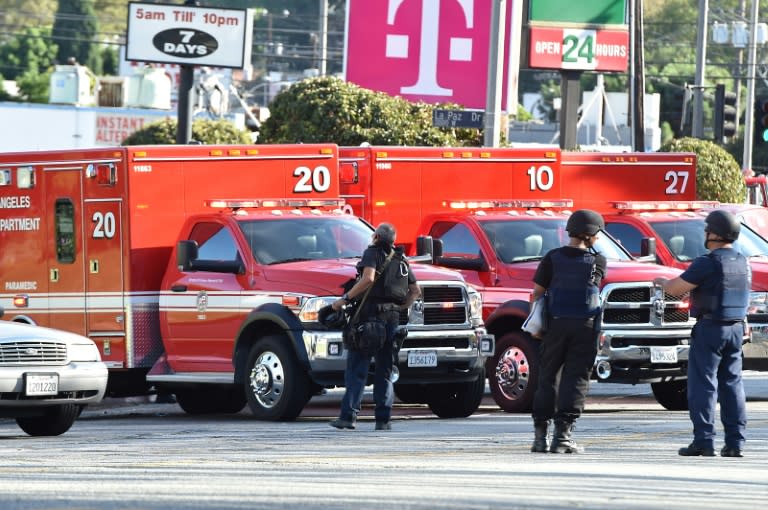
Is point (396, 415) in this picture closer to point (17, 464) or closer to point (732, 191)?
point (17, 464)

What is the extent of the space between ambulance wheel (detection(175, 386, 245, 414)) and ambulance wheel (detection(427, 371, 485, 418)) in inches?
90.9

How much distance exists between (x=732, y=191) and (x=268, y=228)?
18409 mm

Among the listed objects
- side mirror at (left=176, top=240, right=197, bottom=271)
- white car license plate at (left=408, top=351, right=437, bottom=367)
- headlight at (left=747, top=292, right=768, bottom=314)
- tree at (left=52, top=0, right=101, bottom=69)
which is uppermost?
tree at (left=52, top=0, right=101, bottom=69)

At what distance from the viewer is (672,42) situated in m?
116

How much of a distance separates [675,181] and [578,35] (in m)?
9.79

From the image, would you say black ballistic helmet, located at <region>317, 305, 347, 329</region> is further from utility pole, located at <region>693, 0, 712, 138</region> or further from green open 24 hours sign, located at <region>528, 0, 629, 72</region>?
utility pole, located at <region>693, 0, 712, 138</region>

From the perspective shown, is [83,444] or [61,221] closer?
[83,444]

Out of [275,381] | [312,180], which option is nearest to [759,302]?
[312,180]

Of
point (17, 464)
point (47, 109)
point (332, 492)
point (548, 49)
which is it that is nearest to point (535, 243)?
point (17, 464)

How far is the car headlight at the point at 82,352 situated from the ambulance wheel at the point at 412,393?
3.26m

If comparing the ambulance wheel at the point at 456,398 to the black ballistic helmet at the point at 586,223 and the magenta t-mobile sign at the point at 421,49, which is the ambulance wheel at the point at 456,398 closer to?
the black ballistic helmet at the point at 586,223

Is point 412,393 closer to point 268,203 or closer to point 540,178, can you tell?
point 268,203

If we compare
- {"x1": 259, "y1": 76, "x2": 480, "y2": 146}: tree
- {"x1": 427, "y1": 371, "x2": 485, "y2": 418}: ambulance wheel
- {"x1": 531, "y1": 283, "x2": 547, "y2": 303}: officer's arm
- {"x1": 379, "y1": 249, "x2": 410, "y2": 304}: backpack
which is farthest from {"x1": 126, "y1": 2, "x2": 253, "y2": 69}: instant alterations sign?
{"x1": 531, "y1": 283, "x2": 547, "y2": 303}: officer's arm

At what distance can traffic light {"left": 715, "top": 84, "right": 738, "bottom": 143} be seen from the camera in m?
36.5
